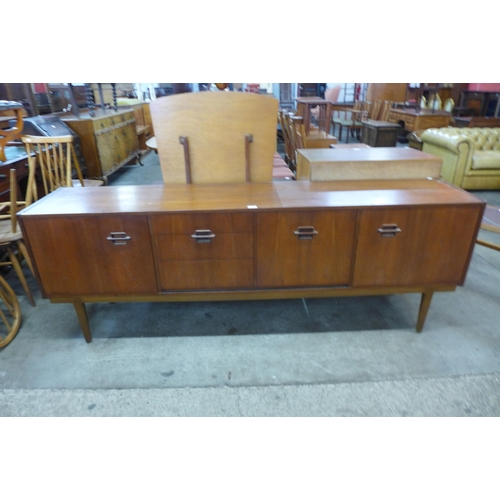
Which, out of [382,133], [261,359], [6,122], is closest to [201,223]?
[261,359]

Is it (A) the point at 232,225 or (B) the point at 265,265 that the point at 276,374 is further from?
(A) the point at 232,225

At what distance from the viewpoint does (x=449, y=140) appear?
13.6 feet

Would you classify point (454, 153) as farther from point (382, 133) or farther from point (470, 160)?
point (382, 133)

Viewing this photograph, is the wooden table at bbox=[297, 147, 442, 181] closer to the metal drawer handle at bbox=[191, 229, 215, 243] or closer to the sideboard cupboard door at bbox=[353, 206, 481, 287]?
the sideboard cupboard door at bbox=[353, 206, 481, 287]

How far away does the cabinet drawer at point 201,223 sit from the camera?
1.53 meters

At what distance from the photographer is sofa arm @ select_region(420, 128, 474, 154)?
3.96 metres

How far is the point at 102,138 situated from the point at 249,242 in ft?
11.3

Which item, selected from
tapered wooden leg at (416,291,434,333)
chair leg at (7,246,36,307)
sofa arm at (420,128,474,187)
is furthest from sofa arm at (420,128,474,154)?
chair leg at (7,246,36,307)

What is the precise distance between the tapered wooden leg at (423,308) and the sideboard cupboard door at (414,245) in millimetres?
133

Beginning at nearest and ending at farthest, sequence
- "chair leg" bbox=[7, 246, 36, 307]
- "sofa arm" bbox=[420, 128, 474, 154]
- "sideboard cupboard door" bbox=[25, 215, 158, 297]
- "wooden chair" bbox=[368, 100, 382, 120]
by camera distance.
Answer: "sideboard cupboard door" bbox=[25, 215, 158, 297], "chair leg" bbox=[7, 246, 36, 307], "sofa arm" bbox=[420, 128, 474, 154], "wooden chair" bbox=[368, 100, 382, 120]

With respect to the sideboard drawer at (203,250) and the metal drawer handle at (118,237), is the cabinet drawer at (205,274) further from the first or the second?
the metal drawer handle at (118,237)

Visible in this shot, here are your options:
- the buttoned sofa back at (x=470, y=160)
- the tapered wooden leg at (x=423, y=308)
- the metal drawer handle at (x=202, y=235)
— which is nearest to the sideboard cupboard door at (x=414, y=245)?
the tapered wooden leg at (x=423, y=308)

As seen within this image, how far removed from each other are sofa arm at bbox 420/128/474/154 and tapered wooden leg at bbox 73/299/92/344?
4090 mm
